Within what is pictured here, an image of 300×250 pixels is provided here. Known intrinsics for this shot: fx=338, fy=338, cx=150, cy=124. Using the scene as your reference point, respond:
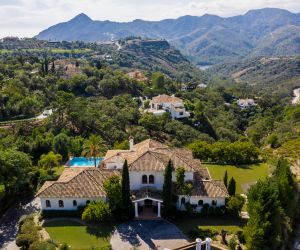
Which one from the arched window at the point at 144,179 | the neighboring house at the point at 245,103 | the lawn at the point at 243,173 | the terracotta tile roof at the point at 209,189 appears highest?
the arched window at the point at 144,179

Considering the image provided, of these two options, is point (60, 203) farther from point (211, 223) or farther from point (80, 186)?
point (211, 223)

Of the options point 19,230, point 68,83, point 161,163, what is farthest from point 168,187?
point 68,83

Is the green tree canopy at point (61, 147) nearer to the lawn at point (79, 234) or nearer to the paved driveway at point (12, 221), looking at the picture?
the paved driveway at point (12, 221)

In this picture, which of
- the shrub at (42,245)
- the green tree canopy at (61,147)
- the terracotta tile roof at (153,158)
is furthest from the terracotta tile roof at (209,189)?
the green tree canopy at (61,147)

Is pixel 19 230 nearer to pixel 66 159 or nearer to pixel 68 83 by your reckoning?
pixel 66 159

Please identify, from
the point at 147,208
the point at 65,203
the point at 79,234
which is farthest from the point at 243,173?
the point at 79,234

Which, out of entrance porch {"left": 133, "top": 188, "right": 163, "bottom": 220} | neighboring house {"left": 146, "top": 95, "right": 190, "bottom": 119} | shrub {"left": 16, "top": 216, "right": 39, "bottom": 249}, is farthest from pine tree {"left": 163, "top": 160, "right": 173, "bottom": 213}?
neighboring house {"left": 146, "top": 95, "right": 190, "bottom": 119}
